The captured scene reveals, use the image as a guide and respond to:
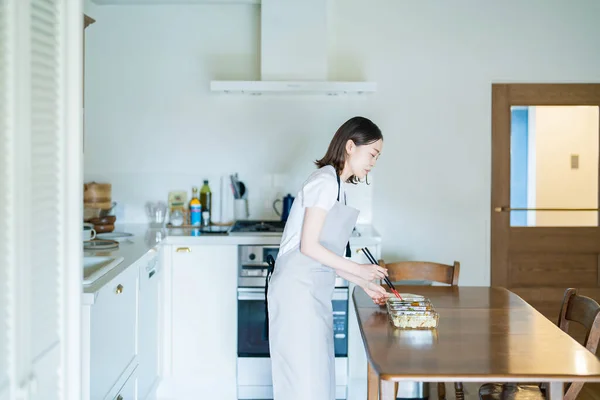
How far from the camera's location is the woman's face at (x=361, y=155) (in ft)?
7.61

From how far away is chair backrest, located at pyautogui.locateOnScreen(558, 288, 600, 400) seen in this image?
2.12 metres

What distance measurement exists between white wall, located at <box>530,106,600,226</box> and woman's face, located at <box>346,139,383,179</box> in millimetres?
2152

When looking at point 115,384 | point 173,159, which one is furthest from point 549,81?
point 115,384

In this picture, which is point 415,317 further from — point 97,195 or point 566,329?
point 97,195

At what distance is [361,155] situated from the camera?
7.64 ft

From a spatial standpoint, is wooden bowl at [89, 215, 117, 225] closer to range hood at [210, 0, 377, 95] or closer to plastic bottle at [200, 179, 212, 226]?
plastic bottle at [200, 179, 212, 226]

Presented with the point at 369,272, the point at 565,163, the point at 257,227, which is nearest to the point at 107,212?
the point at 257,227

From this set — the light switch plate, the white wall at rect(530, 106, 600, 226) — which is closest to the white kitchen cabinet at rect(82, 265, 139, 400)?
the white wall at rect(530, 106, 600, 226)

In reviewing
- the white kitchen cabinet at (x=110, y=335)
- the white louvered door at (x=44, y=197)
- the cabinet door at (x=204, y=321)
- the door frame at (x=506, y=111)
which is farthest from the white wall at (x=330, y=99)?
the white louvered door at (x=44, y=197)

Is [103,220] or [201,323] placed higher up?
[103,220]

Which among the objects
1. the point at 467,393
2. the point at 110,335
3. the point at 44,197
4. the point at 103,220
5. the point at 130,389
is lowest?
the point at 467,393

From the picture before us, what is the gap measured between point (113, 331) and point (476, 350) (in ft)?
4.39

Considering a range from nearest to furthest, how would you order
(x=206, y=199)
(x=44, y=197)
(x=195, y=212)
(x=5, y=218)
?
(x=5, y=218) → (x=44, y=197) → (x=195, y=212) → (x=206, y=199)

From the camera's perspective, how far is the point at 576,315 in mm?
2326
